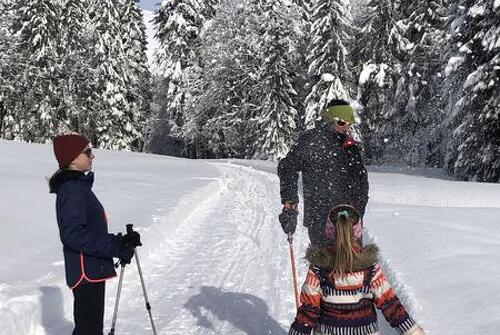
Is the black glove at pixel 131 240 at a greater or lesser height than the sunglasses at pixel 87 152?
lesser

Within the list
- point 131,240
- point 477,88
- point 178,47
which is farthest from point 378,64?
point 131,240

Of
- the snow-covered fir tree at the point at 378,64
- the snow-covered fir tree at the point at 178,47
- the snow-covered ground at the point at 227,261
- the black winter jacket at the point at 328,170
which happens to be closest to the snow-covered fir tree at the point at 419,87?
the snow-covered fir tree at the point at 378,64

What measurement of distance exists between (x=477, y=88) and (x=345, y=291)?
16.8 metres

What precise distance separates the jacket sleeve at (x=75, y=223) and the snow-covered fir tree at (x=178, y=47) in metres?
39.8

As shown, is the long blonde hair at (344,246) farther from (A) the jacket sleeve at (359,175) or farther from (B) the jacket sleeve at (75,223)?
(B) the jacket sleeve at (75,223)

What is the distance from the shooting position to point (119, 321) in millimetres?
6184

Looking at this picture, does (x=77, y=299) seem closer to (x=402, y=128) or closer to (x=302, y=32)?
(x=402, y=128)

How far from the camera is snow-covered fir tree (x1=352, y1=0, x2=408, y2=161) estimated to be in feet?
109

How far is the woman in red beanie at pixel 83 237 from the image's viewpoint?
150 inches

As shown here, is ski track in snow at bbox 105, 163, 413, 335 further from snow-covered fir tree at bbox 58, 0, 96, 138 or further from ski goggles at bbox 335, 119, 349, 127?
snow-covered fir tree at bbox 58, 0, 96, 138

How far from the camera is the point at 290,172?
5.08m

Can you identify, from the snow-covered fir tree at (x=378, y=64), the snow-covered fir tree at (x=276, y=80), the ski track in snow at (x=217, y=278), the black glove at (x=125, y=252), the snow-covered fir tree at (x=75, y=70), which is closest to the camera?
the black glove at (x=125, y=252)

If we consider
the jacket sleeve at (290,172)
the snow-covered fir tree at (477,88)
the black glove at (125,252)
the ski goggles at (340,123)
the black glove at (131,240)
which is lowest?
the black glove at (125,252)

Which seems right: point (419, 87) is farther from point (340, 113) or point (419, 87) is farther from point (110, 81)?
point (340, 113)
